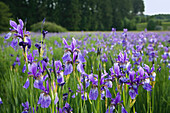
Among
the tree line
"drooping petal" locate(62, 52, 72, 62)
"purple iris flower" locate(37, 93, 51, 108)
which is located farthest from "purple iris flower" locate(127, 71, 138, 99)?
the tree line

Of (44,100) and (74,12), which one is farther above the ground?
(74,12)

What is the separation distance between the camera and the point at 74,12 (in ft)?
104

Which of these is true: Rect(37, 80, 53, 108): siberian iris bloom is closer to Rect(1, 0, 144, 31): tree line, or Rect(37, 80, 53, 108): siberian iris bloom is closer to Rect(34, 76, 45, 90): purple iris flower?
Rect(34, 76, 45, 90): purple iris flower

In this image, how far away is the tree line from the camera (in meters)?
29.7

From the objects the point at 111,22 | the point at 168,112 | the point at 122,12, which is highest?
the point at 122,12

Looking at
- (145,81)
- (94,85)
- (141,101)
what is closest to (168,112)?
(141,101)

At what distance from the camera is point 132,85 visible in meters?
1.28

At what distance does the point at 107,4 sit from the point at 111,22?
405cm

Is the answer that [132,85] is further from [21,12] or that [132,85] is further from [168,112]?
[21,12]

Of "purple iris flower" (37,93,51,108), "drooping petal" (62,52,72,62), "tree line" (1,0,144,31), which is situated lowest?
"purple iris flower" (37,93,51,108)

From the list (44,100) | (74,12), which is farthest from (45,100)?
(74,12)

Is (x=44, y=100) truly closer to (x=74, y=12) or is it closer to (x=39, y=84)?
(x=39, y=84)

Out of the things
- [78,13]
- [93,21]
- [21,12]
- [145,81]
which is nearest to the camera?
[145,81]

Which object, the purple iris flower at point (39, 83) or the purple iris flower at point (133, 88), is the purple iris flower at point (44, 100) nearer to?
the purple iris flower at point (39, 83)
